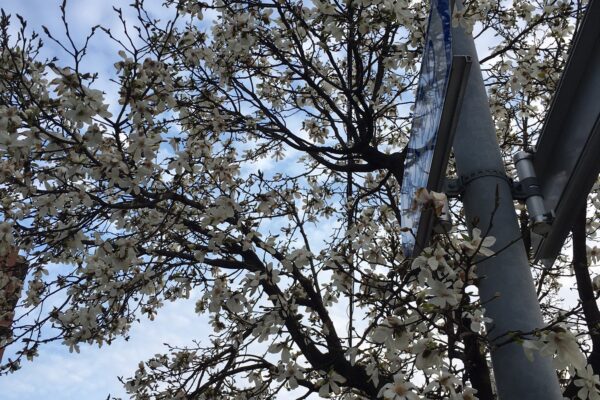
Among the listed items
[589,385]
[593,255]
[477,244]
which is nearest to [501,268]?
[477,244]

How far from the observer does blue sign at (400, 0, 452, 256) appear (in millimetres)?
1878

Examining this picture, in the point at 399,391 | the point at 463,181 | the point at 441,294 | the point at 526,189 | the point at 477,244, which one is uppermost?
the point at 463,181

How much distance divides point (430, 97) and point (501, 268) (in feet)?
2.58

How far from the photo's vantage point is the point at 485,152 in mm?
2393

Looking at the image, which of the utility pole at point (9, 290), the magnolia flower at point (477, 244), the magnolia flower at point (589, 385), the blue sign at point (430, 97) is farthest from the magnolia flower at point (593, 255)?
the utility pole at point (9, 290)

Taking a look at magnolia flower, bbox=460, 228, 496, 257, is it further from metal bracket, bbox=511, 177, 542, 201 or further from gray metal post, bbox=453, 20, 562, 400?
metal bracket, bbox=511, 177, 542, 201

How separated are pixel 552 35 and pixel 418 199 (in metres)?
4.22

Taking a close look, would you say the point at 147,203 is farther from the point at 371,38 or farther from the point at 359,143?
the point at 371,38

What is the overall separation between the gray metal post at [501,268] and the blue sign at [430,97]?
0.68 ft

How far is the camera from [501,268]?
2.08 meters

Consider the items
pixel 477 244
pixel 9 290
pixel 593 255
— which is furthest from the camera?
pixel 9 290

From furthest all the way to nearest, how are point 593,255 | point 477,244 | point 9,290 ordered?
point 9,290
point 593,255
point 477,244

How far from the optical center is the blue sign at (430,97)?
1.88m

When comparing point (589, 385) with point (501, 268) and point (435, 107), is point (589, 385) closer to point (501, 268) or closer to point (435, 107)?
point (501, 268)
